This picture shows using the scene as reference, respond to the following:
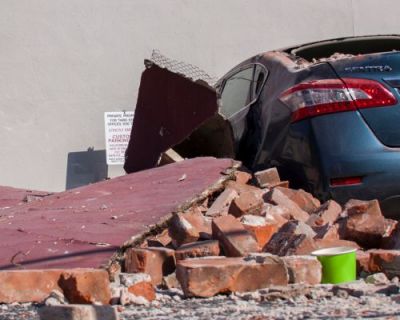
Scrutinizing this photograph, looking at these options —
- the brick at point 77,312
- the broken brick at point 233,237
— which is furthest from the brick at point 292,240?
the brick at point 77,312

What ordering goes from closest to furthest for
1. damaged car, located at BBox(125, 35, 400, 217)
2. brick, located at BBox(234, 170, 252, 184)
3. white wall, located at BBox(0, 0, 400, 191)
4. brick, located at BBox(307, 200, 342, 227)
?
brick, located at BBox(307, 200, 342, 227) → damaged car, located at BBox(125, 35, 400, 217) → brick, located at BBox(234, 170, 252, 184) → white wall, located at BBox(0, 0, 400, 191)

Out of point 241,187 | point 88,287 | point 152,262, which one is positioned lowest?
point 88,287

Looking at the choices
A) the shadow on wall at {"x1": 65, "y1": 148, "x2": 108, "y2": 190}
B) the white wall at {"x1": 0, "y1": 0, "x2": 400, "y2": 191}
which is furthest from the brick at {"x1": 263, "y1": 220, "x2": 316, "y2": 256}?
the shadow on wall at {"x1": 65, "y1": 148, "x2": 108, "y2": 190}

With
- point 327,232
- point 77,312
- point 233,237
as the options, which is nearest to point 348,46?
point 327,232

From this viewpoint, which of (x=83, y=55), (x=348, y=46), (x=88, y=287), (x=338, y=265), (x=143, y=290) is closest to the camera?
(x=88, y=287)

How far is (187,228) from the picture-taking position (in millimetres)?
5012

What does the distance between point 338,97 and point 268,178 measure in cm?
66

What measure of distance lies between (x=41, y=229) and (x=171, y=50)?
6576 mm

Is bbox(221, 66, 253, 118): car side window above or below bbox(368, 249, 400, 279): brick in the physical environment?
above

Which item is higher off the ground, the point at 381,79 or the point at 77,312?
the point at 381,79

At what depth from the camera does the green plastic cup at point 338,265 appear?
4.45 meters

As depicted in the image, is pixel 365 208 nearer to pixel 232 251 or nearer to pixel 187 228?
pixel 232 251

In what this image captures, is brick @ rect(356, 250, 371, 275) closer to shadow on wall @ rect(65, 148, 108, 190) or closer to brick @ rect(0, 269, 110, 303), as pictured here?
brick @ rect(0, 269, 110, 303)

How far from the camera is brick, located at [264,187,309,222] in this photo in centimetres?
531
